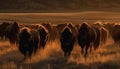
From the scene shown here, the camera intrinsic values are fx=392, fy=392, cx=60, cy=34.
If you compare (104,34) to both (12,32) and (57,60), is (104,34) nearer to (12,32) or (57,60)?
(12,32)

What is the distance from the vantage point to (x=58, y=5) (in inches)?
3634

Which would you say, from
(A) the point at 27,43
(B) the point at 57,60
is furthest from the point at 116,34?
(A) the point at 27,43

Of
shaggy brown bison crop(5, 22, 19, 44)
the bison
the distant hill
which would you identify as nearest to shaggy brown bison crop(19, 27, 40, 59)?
the bison

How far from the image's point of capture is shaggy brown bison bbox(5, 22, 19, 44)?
22.0m

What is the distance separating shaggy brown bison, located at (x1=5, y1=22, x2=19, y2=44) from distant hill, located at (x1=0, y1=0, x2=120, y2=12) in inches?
2388

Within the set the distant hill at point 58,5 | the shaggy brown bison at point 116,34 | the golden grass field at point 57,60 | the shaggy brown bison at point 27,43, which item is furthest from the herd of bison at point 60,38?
A: the distant hill at point 58,5

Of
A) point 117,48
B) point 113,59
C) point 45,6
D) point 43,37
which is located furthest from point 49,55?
point 45,6

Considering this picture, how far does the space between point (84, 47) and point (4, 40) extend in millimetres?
6666

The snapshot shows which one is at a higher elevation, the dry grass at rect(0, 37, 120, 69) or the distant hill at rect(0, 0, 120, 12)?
the dry grass at rect(0, 37, 120, 69)

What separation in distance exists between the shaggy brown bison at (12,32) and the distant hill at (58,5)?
60646 mm

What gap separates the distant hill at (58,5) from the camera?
86.1 metres

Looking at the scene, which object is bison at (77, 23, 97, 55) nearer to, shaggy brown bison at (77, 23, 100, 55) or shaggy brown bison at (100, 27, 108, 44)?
shaggy brown bison at (77, 23, 100, 55)

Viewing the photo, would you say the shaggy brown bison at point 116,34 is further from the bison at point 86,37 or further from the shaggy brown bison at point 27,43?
the shaggy brown bison at point 27,43

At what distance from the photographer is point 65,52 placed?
731 inches
